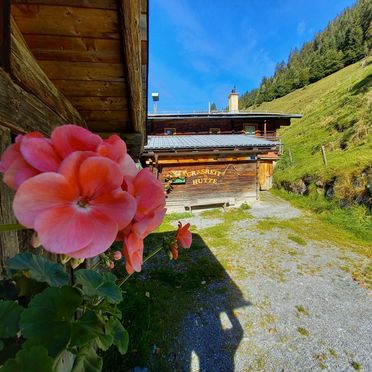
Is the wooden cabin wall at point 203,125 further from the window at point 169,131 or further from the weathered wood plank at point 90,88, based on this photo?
the weathered wood plank at point 90,88

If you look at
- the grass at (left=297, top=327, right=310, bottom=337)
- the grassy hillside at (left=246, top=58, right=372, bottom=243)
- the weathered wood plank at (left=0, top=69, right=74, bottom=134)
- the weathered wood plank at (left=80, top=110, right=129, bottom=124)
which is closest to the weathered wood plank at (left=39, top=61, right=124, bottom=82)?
the weathered wood plank at (left=0, top=69, right=74, bottom=134)

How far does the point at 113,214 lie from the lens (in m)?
0.39

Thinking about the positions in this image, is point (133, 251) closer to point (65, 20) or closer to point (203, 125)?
point (65, 20)

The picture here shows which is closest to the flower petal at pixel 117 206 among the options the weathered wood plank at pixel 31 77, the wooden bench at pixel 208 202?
the weathered wood plank at pixel 31 77

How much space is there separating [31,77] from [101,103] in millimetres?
1022

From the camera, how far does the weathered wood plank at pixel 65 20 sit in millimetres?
1348

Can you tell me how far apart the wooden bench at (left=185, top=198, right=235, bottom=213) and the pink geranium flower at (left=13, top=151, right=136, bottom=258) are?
11869 millimetres

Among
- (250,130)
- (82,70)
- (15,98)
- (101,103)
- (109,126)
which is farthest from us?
(250,130)

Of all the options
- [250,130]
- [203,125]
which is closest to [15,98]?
[203,125]

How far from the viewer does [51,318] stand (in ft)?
1.61

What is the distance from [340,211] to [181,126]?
533 inches

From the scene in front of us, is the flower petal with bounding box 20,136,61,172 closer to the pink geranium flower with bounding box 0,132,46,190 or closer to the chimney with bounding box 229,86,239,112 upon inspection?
the pink geranium flower with bounding box 0,132,46,190

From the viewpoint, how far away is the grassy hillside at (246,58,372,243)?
977cm

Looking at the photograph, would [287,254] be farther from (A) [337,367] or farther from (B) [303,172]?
(B) [303,172]
